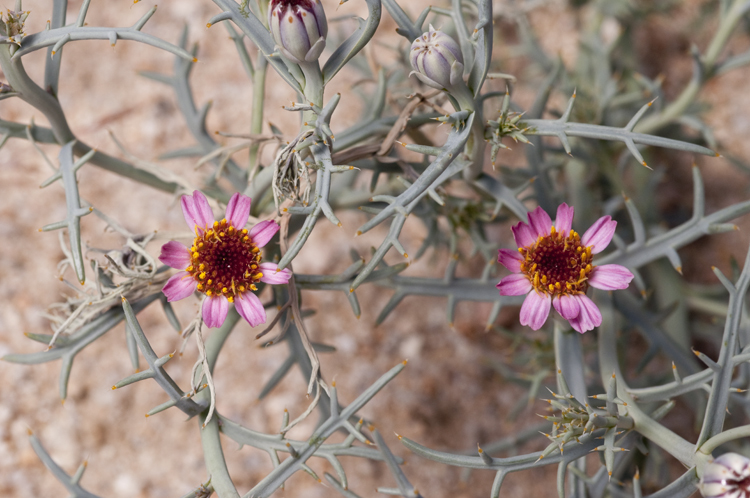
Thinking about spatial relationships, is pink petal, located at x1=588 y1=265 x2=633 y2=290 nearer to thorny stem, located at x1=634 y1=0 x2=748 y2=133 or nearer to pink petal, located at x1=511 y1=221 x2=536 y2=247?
pink petal, located at x1=511 y1=221 x2=536 y2=247

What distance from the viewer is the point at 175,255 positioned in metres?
0.89

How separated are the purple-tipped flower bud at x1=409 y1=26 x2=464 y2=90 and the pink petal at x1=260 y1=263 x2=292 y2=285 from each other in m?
0.33

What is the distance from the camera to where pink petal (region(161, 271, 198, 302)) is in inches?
33.9

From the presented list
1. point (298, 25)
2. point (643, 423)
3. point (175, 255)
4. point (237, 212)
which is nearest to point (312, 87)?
point (298, 25)

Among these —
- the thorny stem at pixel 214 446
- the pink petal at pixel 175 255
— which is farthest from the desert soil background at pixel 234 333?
the pink petal at pixel 175 255

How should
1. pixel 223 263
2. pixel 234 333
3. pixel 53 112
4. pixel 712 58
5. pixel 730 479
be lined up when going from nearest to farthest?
pixel 730 479 < pixel 223 263 < pixel 53 112 < pixel 712 58 < pixel 234 333

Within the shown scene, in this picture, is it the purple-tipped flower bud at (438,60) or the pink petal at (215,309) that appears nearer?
the purple-tipped flower bud at (438,60)

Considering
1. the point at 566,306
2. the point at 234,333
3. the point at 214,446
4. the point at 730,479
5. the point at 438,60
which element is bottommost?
the point at 234,333

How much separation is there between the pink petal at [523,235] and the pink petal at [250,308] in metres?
0.40

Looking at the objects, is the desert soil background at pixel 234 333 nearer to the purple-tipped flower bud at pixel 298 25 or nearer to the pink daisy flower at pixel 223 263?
the pink daisy flower at pixel 223 263

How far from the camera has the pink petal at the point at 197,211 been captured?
35.1 inches

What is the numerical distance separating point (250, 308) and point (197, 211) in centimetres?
17

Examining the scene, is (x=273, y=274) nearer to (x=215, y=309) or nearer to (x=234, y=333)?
(x=215, y=309)

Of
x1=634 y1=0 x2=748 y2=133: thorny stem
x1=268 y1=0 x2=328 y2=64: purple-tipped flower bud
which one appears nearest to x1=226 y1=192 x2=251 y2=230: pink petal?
x1=268 y1=0 x2=328 y2=64: purple-tipped flower bud
